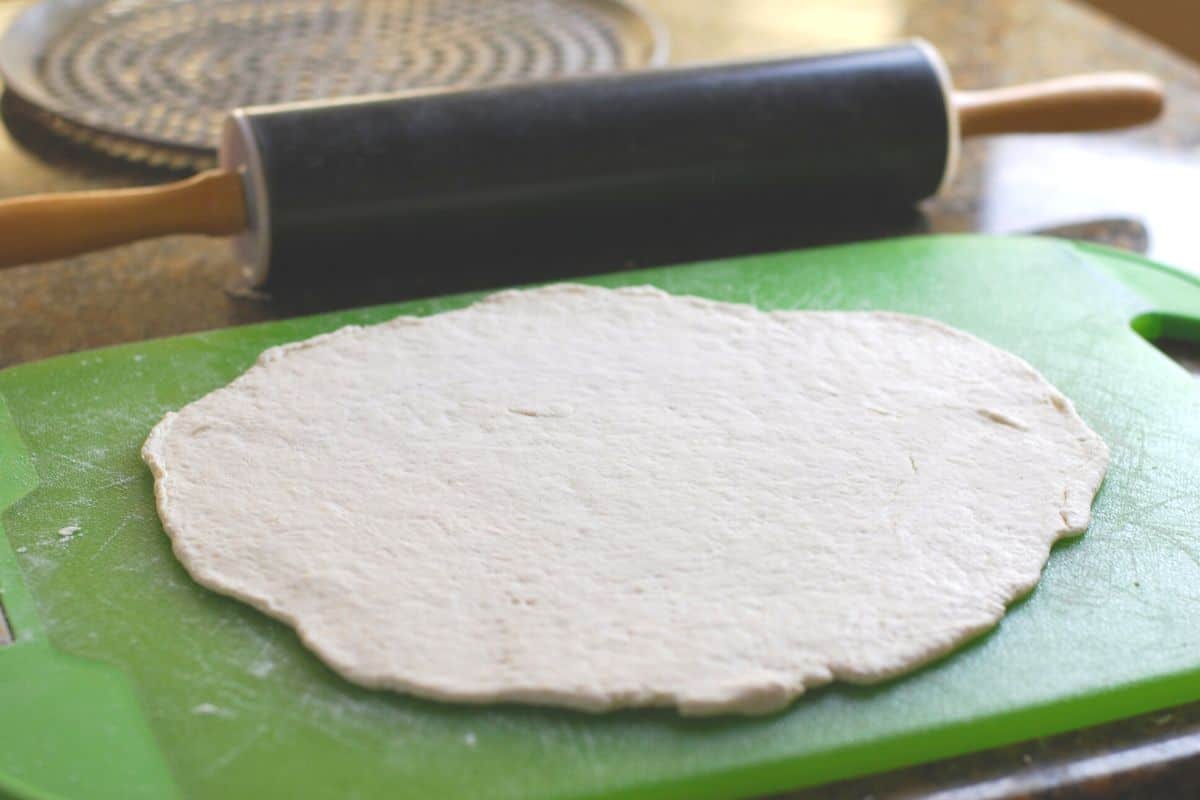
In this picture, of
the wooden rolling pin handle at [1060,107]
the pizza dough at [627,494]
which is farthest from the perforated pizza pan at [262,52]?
the pizza dough at [627,494]

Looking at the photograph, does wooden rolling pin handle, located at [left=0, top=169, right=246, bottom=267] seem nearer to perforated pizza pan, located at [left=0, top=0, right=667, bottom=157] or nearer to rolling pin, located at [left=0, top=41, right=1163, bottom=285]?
rolling pin, located at [left=0, top=41, right=1163, bottom=285]

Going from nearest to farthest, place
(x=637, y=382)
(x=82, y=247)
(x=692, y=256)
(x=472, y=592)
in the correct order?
(x=472, y=592) → (x=637, y=382) → (x=82, y=247) → (x=692, y=256)

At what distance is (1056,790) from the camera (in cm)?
95

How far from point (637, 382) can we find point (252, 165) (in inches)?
20.3

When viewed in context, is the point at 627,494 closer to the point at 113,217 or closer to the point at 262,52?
the point at 113,217

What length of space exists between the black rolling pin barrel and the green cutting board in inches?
10.8

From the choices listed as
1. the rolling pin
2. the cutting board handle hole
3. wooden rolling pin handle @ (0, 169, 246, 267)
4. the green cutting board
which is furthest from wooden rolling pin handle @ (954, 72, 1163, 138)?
wooden rolling pin handle @ (0, 169, 246, 267)

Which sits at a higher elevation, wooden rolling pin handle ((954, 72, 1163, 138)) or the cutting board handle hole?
wooden rolling pin handle ((954, 72, 1163, 138))

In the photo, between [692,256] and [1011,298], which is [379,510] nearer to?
[692,256]

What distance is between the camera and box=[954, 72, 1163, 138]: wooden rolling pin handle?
1.80 meters

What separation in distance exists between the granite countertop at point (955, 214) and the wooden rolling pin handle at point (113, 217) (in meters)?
0.10

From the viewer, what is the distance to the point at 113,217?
1514mm

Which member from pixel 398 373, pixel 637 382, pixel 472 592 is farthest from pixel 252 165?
pixel 472 592

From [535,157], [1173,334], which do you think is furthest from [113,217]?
[1173,334]
